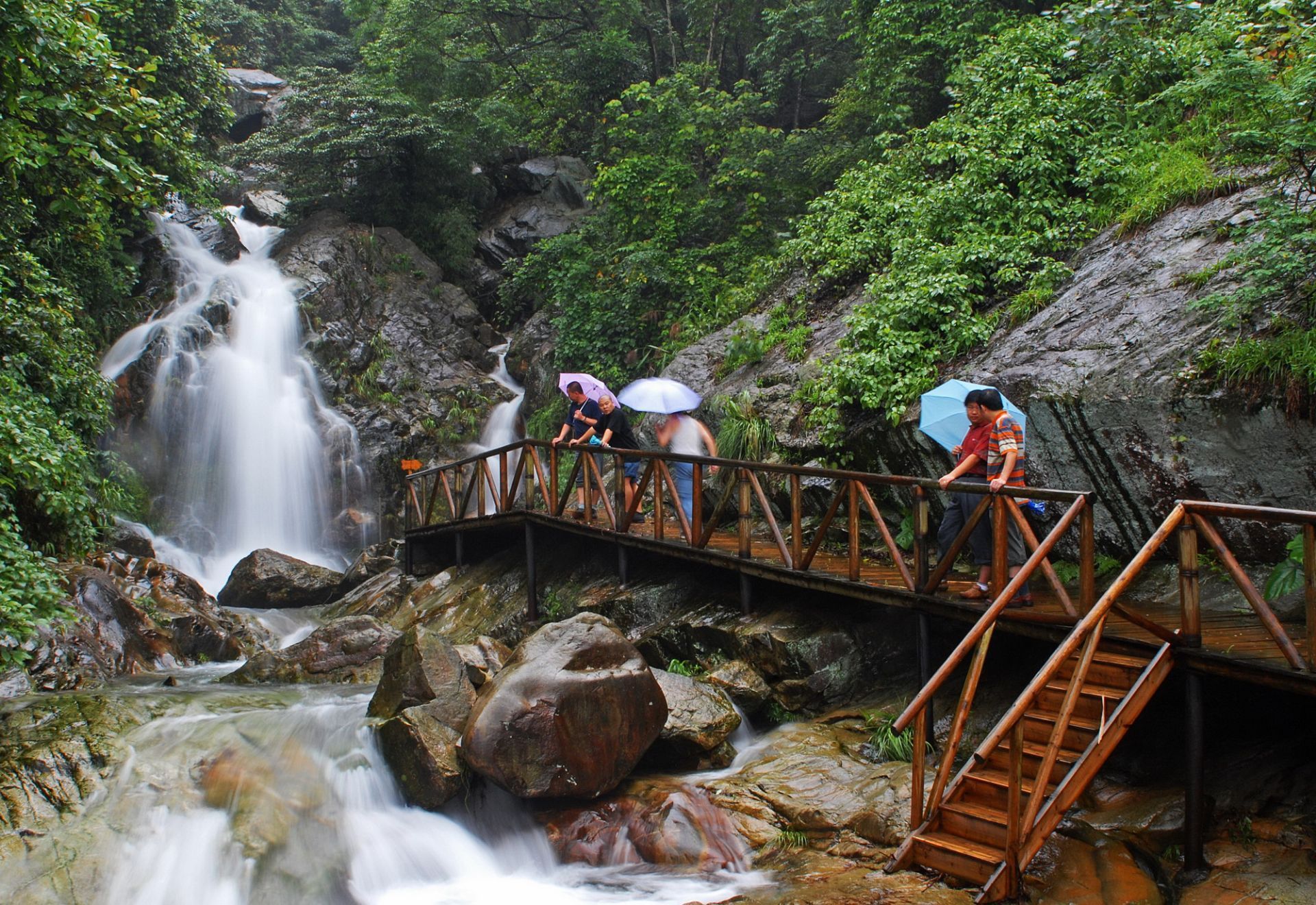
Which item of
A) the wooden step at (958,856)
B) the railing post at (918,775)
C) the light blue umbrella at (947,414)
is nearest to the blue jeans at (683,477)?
the light blue umbrella at (947,414)

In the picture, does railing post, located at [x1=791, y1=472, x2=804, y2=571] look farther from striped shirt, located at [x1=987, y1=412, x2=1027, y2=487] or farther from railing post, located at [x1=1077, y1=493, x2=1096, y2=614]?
railing post, located at [x1=1077, y1=493, x2=1096, y2=614]

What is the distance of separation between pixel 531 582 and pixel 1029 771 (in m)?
7.30

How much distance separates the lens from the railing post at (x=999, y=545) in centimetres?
612

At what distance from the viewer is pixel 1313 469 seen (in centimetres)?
627

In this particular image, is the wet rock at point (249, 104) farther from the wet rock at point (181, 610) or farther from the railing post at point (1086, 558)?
the railing post at point (1086, 558)

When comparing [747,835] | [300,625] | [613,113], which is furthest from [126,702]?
[613,113]

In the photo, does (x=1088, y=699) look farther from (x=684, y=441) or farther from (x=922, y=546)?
(x=684, y=441)

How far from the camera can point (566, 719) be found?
6.36 m

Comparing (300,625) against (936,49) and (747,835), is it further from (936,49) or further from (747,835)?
(936,49)

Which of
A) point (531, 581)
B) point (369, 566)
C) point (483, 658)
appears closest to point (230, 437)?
point (369, 566)

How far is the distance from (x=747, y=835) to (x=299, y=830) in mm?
3080

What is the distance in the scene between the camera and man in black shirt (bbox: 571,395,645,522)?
10164 millimetres

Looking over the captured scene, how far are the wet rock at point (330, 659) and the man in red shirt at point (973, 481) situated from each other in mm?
6199

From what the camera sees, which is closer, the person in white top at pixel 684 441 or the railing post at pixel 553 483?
the person in white top at pixel 684 441
